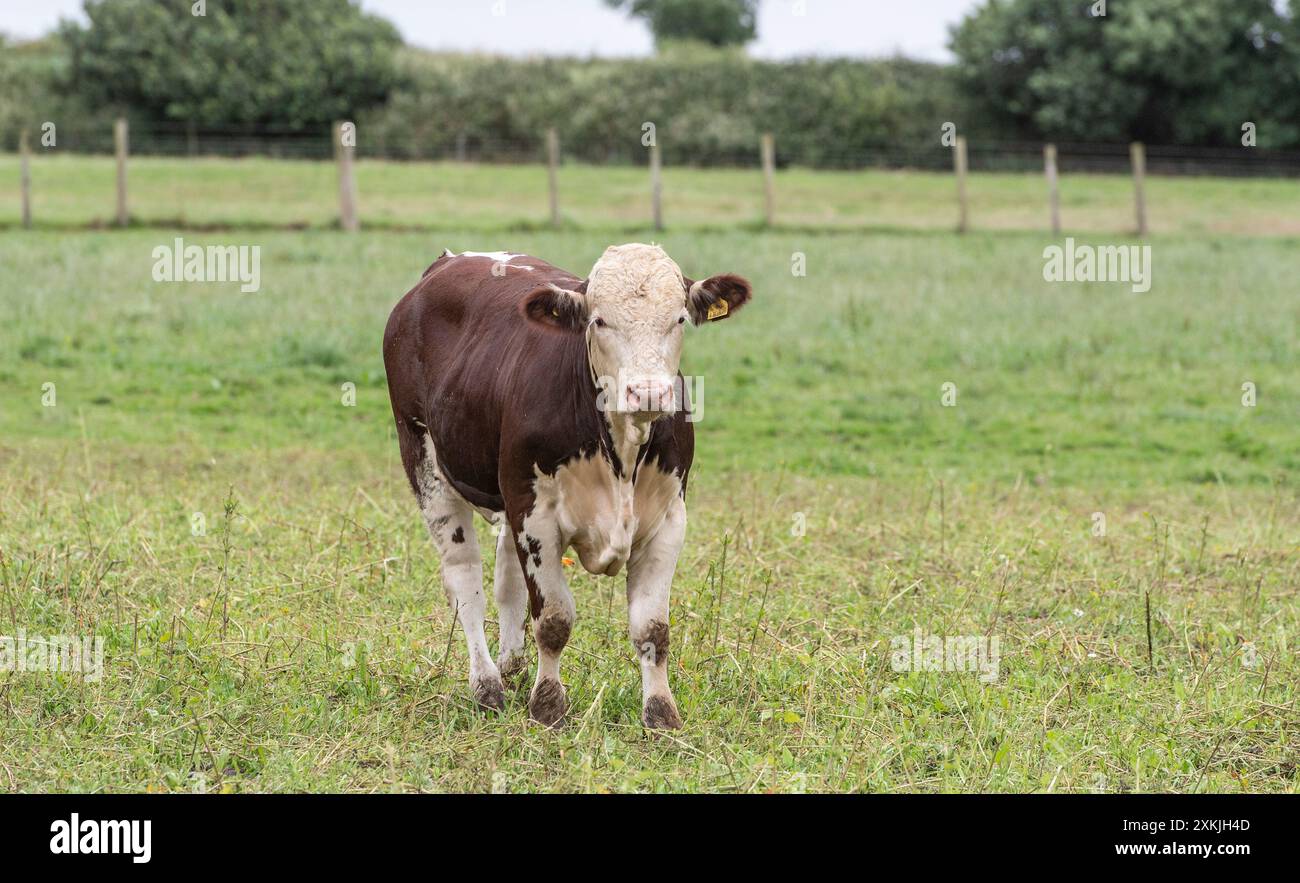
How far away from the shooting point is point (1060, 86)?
4119cm

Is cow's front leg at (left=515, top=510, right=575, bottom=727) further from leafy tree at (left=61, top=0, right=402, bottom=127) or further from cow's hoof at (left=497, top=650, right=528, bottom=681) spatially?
leafy tree at (left=61, top=0, right=402, bottom=127)

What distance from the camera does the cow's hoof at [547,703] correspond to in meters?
5.82

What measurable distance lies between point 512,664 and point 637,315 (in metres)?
1.92

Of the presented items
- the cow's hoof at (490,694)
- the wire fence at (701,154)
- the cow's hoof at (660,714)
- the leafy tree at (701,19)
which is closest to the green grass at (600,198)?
the wire fence at (701,154)

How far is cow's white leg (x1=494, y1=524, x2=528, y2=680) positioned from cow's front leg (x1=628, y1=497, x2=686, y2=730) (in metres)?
0.76

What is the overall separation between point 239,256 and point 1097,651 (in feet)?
48.5

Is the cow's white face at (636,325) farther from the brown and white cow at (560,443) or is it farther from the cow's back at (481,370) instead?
the cow's back at (481,370)

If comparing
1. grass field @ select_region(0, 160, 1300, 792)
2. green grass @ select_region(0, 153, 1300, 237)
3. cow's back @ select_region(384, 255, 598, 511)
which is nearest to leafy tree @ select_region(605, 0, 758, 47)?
green grass @ select_region(0, 153, 1300, 237)

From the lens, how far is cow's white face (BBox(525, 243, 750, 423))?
5098mm

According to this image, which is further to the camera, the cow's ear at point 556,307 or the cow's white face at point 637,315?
the cow's ear at point 556,307

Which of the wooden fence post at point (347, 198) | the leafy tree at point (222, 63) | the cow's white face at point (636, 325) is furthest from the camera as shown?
the leafy tree at point (222, 63)

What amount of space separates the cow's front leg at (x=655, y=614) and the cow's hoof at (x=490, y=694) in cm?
62

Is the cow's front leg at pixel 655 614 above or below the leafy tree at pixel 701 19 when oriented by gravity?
below

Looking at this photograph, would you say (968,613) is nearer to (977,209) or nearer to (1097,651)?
(1097,651)
